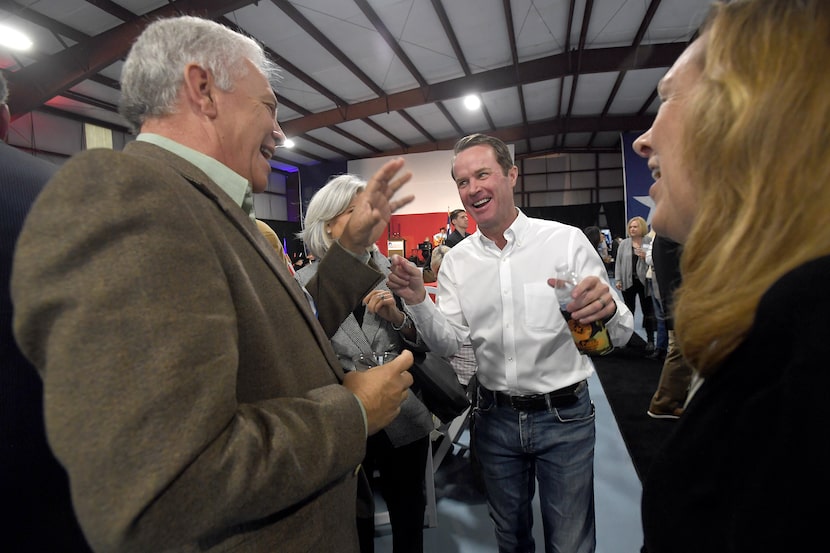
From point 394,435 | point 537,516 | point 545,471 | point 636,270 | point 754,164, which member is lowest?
point 537,516

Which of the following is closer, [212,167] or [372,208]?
[212,167]

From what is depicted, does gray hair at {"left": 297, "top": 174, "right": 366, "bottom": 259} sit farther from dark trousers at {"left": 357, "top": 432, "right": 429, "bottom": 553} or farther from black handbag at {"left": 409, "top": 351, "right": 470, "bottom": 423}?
dark trousers at {"left": 357, "top": 432, "right": 429, "bottom": 553}

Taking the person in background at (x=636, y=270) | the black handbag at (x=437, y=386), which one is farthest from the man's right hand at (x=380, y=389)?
the person in background at (x=636, y=270)

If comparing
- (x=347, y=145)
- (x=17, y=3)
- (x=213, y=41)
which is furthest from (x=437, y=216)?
(x=213, y=41)

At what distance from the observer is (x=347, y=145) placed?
49.6 feet

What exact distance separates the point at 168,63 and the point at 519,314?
1388 mm

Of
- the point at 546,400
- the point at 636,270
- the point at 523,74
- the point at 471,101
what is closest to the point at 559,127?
the point at 471,101

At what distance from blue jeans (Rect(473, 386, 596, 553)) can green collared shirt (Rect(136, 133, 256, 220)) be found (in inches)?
51.3

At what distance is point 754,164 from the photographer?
0.57m

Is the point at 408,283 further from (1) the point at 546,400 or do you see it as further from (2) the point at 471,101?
(2) the point at 471,101

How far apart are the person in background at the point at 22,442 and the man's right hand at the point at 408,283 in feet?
3.39

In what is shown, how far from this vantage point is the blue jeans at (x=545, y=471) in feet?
5.30

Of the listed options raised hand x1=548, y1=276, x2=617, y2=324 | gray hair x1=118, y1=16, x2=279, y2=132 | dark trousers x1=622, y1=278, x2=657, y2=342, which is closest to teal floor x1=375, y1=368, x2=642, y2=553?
raised hand x1=548, y1=276, x2=617, y2=324

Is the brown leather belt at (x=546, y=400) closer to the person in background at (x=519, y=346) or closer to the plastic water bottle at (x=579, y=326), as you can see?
the person in background at (x=519, y=346)
